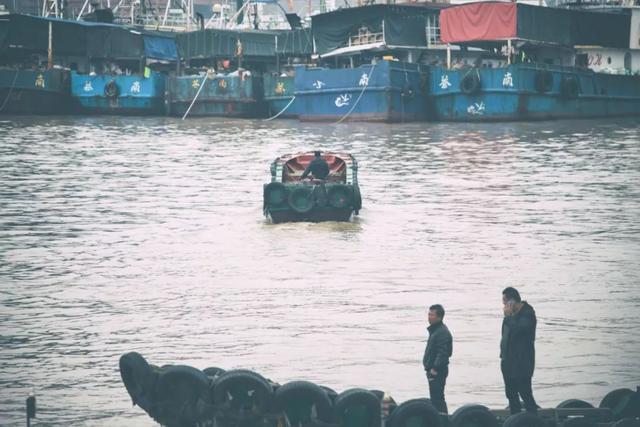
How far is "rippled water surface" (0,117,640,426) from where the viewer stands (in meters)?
13.9

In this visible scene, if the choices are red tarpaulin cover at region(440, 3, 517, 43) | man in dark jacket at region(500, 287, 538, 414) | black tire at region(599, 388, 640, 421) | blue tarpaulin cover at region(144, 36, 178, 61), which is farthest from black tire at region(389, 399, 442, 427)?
blue tarpaulin cover at region(144, 36, 178, 61)

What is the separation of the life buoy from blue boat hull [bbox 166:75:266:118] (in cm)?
1545

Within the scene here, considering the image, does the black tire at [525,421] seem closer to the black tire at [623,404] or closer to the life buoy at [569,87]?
the black tire at [623,404]

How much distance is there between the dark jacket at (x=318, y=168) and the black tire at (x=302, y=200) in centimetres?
48

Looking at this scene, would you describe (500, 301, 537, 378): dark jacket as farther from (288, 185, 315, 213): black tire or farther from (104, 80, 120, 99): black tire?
(104, 80, 120, 99): black tire

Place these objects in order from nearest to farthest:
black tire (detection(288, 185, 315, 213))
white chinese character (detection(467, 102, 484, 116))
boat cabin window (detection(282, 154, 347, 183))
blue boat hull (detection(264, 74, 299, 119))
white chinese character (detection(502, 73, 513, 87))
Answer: black tire (detection(288, 185, 315, 213)), boat cabin window (detection(282, 154, 347, 183)), white chinese character (detection(502, 73, 513, 87)), white chinese character (detection(467, 102, 484, 116)), blue boat hull (detection(264, 74, 299, 119))

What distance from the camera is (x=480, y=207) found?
27.5 metres

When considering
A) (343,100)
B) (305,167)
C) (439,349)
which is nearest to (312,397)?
(439,349)

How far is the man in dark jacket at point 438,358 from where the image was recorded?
11.7m

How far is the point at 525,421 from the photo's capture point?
10766 millimetres

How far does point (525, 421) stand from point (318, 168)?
46.4 ft

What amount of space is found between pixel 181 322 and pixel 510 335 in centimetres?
612

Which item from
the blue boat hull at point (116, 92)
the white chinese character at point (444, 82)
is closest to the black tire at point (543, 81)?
the white chinese character at point (444, 82)

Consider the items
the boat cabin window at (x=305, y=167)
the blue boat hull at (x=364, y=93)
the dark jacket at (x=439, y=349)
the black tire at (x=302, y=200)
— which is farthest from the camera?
A: the blue boat hull at (x=364, y=93)
